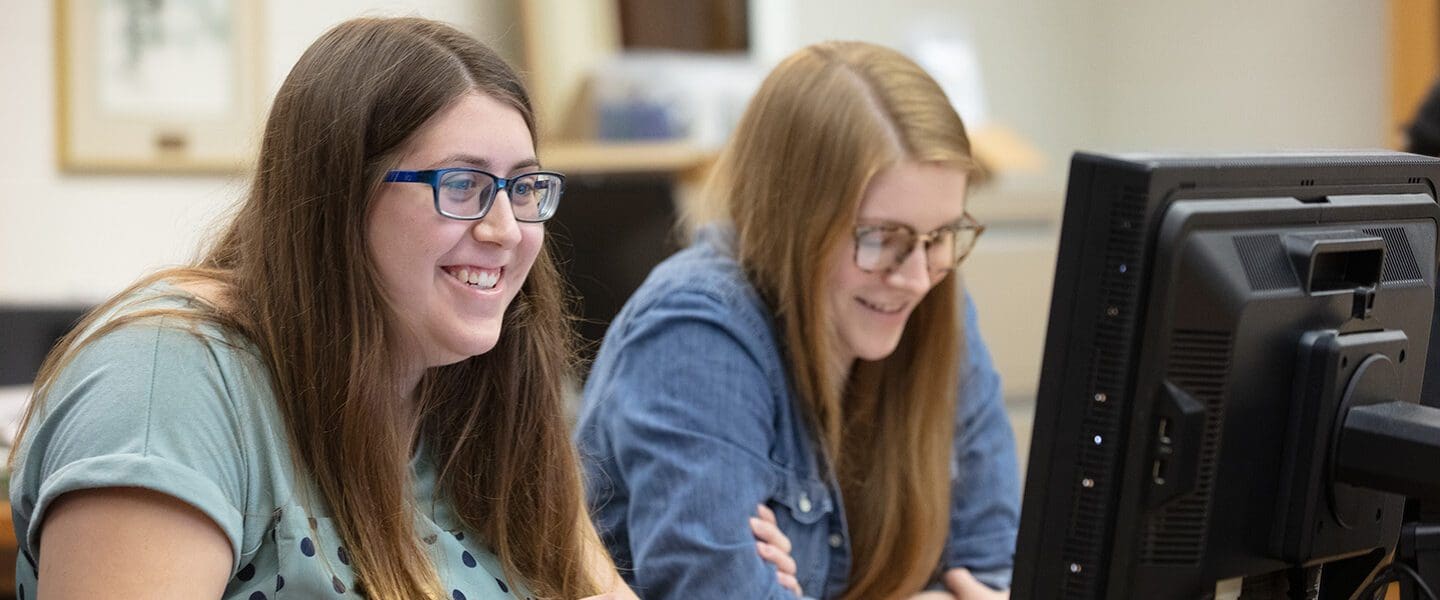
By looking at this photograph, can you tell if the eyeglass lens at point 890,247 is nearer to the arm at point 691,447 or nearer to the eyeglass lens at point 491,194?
the arm at point 691,447

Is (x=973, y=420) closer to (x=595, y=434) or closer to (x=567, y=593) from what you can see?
(x=595, y=434)

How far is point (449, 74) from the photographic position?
1.18 meters

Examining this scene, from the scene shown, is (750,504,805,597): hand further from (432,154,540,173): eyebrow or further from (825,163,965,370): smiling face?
(432,154,540,173): eyebrow

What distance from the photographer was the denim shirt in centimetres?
150

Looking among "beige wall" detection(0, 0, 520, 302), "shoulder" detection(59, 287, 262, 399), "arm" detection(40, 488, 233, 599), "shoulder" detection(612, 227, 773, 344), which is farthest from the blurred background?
"arm" detection(40, 488, 233, 599)

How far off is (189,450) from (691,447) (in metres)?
0.59

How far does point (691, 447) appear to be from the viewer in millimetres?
1522

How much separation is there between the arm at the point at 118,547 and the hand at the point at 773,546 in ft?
2.17

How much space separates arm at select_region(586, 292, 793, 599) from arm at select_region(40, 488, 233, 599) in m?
0.57

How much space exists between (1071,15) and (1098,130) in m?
0.39

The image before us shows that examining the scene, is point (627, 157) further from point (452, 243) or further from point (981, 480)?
point (452, 243)

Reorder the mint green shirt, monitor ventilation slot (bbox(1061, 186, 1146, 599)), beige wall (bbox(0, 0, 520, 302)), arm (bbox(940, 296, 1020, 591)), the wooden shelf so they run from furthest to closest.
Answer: the wooden shelf < beige wall (bbox(0, 0, 520, 302)) < arm (bbox(940, 296, 1020, 591)) < the mint green shirt < monitor ventilation slot (bbox(1061, 186, 1146, 599))

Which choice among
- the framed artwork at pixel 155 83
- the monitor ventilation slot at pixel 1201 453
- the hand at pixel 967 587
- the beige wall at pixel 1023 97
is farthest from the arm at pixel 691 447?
the framed artwork at pixel 155 83

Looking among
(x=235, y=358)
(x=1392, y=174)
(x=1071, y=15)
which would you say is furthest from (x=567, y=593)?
(x=1071, y=15)
